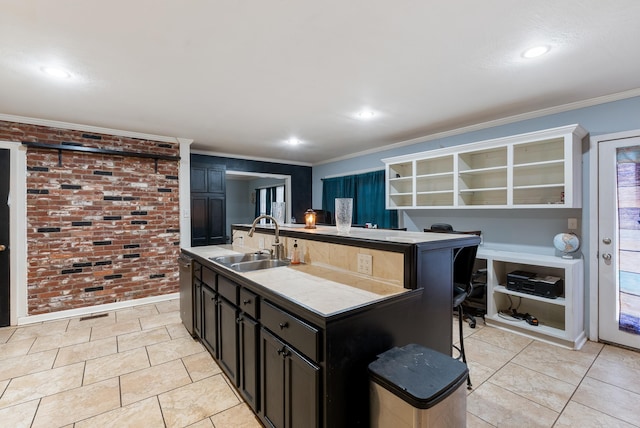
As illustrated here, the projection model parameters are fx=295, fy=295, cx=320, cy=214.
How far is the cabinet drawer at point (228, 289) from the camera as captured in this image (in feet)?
6.62

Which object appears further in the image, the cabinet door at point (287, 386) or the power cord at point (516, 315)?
the power cord at point (516, 315)

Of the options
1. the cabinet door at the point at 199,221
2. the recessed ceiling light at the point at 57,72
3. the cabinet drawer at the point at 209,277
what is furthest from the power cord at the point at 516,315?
the recessed ceiling light at the point at 57,72

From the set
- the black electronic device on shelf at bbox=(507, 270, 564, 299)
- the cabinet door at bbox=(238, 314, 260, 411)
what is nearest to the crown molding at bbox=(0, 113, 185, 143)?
the cabinet door at bbox=(238, 314, 260, 411)

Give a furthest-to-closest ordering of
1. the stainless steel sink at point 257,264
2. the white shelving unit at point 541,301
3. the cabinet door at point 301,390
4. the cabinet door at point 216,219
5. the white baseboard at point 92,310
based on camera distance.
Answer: the cabinet door at point 216,219
the white baseboard at point 92,310
the white shelving unit at point 541,301
the stainless steel sink at point 257,264
the cabinet door at point 301,390

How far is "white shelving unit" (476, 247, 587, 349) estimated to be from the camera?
288 centimetres

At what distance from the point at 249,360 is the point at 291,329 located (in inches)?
25.0

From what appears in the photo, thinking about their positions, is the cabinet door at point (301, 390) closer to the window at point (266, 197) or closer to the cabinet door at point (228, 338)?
the cabinet door at point (228, 338)

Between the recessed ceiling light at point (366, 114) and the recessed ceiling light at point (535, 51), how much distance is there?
5.07 ft

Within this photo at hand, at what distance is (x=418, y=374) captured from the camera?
1.25m

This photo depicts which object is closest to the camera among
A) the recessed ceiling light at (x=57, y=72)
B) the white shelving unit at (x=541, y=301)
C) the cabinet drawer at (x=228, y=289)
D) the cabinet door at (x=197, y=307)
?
the cabinet drawer at (x=228, y=289)

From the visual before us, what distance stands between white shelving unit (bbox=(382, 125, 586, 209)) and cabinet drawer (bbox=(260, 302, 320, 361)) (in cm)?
303

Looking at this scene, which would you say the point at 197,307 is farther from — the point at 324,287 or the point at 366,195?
the point at 366,195

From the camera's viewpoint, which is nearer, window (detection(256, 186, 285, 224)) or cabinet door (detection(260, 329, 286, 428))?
cabinet door (detection(260, 329, 286, 428))

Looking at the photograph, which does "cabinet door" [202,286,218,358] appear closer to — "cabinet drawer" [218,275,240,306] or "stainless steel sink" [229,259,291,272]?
"cabinet drawer" [218,275,240,306]
